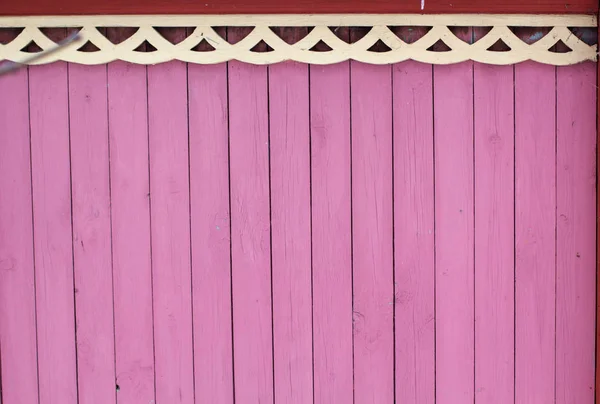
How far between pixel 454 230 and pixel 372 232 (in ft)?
0.78

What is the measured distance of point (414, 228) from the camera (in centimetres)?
154

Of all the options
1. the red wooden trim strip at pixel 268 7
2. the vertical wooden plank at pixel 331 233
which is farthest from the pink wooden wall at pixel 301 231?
the red wooden trim strip at pixel 268 7

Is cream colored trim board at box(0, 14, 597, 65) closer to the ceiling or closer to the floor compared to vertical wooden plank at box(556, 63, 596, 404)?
closer to the ceiling

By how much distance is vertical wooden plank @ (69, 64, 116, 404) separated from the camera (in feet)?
5.03

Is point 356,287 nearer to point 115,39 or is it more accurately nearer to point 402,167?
point 402,167

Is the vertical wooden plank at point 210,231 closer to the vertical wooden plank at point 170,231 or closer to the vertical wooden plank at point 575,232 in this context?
the vertical wooden plank at point 170,231

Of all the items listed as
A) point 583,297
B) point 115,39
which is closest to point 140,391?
point 115,39

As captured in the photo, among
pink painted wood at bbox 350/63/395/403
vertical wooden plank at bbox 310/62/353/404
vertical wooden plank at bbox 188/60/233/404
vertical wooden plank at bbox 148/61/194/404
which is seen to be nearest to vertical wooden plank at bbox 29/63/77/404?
vertical wooden plank at bbox 148/61/194/404

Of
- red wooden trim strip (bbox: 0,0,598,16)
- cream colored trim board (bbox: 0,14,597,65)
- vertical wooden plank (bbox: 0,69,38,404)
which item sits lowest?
vertical wooden plank (bbox: 0,69,38,404)

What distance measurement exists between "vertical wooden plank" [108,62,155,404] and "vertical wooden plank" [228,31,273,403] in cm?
25

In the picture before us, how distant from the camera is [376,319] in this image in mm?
1555

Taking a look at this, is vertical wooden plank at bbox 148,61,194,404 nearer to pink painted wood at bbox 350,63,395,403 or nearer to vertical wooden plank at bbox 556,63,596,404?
pink painted wood at bbox 350,63,395,403

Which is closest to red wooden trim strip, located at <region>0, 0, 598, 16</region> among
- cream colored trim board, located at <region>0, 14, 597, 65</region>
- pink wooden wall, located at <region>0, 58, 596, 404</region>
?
cream colored trim board, located at <region>0, 14, 597, 65</region>

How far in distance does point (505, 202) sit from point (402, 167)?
0.31 m
